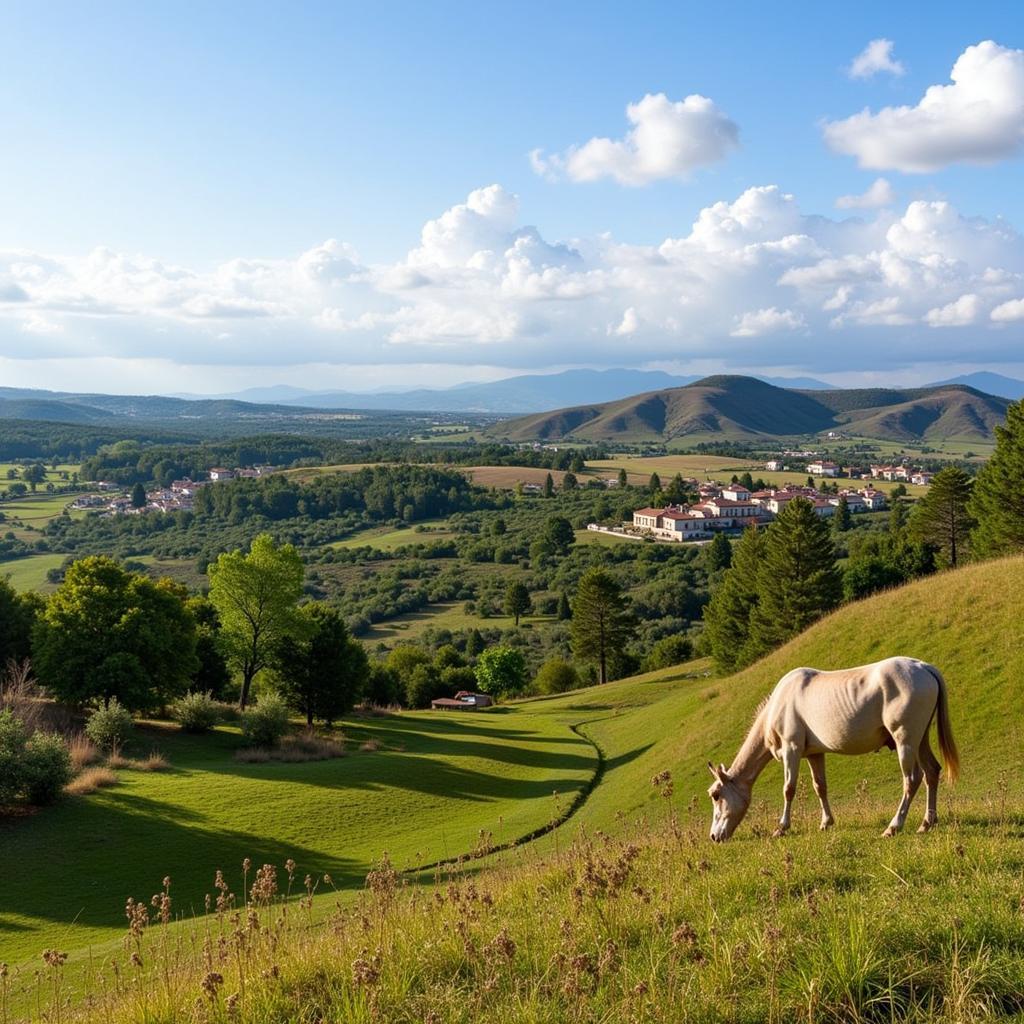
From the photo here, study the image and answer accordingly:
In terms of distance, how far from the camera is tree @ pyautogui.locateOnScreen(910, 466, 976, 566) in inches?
2415

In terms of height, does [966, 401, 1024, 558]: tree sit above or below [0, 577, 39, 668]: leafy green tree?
above

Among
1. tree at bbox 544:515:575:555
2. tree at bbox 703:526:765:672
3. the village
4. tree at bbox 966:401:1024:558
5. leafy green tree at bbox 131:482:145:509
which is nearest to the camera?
tree at bbox 966:401:1024:558

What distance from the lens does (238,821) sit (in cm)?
2375

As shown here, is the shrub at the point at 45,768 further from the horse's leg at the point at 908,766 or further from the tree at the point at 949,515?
the tree at the point at 949,515

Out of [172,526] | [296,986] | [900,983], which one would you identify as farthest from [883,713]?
[172,526]

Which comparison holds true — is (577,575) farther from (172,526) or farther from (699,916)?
(699,916)

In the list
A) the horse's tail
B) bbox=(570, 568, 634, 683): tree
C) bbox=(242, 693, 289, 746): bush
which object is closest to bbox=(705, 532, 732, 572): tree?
bbox=(570, 568, 634, 683): tree

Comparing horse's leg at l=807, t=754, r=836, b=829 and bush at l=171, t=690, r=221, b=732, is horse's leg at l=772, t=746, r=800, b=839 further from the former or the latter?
bush at l=171, t=690, r=221, b=732

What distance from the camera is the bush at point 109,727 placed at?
97.5 feet

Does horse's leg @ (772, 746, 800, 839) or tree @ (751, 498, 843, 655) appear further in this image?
tree @ (751, 498, 843, 655)

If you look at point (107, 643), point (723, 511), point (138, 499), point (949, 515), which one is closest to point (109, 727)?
point (107, 643)

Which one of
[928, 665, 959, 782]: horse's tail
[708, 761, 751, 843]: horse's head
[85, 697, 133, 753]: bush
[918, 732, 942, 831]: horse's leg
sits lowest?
[85, 697, 133, 753]: bush

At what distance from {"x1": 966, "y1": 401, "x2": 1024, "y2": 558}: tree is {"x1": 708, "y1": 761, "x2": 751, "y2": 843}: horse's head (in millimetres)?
41840

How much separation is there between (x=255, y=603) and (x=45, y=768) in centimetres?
2024
